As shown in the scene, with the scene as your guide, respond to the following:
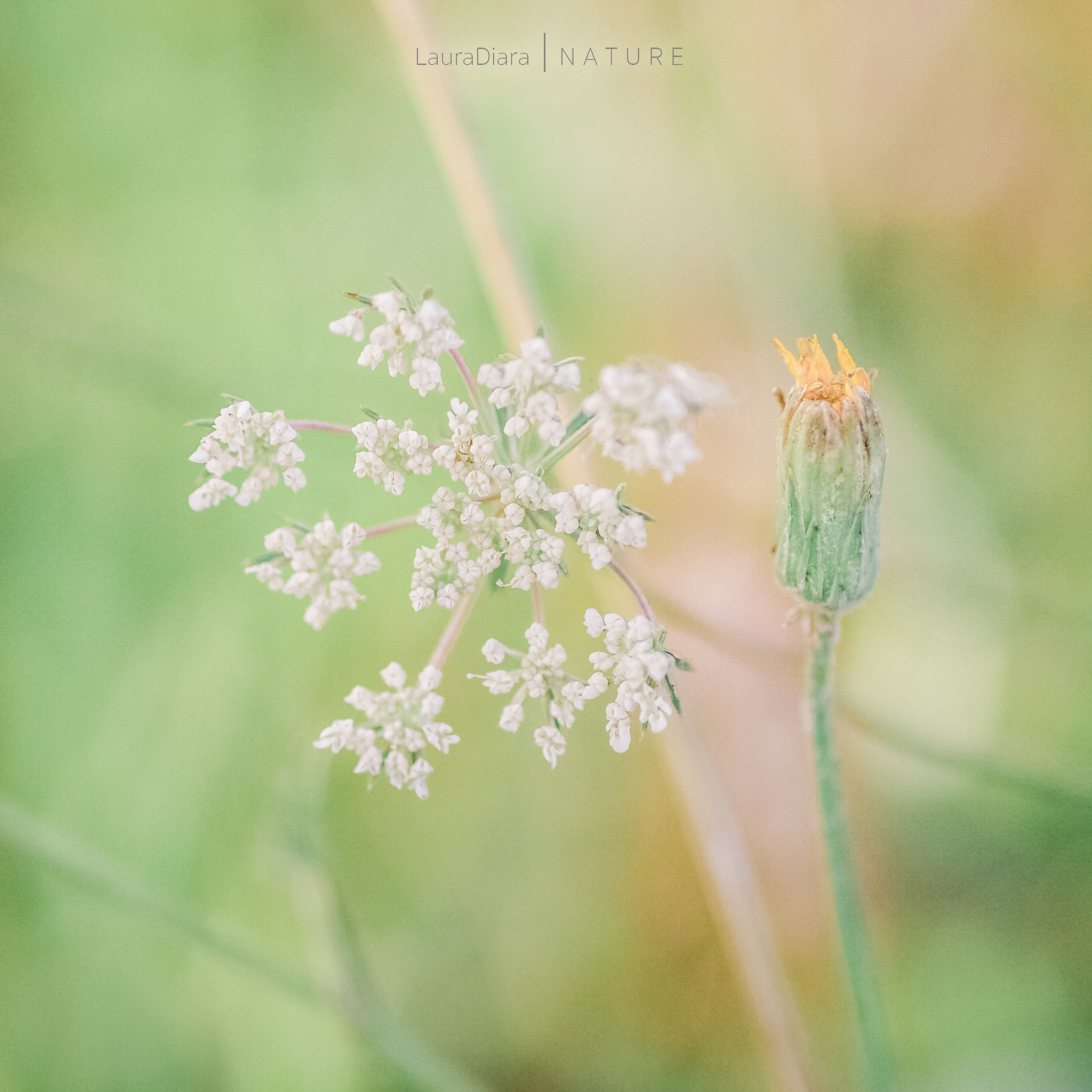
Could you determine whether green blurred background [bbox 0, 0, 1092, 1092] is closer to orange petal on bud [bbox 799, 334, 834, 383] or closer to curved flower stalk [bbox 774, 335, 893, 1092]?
curved flower stalk [bbox 774, 335, 893, 1092]

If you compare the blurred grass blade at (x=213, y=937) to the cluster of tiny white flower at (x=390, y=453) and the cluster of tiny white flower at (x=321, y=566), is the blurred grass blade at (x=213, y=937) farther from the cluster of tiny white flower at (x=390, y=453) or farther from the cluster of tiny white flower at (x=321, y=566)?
the cluster of tiny white flower at (x=390, y=453)

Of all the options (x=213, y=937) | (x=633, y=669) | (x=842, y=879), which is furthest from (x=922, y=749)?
(x=213, y=937)

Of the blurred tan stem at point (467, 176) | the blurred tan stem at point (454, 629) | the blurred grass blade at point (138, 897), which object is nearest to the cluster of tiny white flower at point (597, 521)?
the blurred tan stem at point (454, 629)

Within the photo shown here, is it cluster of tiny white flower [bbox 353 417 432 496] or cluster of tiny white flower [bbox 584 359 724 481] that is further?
cluster of tiny white flower [bbox 353 417 432 496]

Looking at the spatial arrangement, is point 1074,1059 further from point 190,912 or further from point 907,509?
point 190,912

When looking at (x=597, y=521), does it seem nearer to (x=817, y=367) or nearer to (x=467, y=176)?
(x=817, y=367)

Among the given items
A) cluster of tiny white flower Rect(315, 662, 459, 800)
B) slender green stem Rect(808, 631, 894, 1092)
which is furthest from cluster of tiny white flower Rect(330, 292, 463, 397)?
slender green stem Rect(808, 631, 894, 1092)
